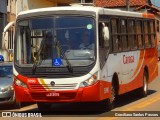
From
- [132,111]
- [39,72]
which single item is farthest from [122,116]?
[39,72]

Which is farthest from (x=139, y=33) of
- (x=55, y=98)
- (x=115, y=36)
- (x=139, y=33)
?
(x=55, y=98)

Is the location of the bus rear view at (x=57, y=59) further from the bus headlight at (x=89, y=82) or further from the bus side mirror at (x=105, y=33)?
the bus side mirror at (x=105, y=33)

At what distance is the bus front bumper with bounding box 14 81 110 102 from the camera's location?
12867 millimetres

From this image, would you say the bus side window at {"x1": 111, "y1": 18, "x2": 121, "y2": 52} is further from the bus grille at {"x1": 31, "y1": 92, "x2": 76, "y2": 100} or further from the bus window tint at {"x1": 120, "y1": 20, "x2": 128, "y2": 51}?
the bus grille at {"x1": 31, "y1": 92, "x2": 76, "y2": 100}

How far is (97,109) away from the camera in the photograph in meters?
14.6

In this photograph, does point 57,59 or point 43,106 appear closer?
point 57,59

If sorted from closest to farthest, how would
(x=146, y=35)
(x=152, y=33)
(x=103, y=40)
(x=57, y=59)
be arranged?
(x=57, y=59) → (x=103, y=40) → (x=146, y=35) → (x=152, y=33)

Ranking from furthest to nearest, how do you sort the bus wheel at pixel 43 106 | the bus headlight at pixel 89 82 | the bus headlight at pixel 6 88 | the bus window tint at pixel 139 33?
1. the bus window tint at pixel 139 33
2. the bus headlight at pixel 6 88
3. the bus wheel at pixel 43 106
4. the bus headlight at pixel 89 82

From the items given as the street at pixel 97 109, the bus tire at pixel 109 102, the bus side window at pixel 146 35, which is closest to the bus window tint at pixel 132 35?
the bus side window at pixel 146 35

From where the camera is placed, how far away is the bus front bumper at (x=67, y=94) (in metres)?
12.9

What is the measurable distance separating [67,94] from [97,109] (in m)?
1.93

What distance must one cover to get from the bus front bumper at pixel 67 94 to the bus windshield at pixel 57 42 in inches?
25.5

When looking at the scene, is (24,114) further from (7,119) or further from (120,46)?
(120,46)

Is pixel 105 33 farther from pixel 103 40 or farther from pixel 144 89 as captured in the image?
pixel 144 89
